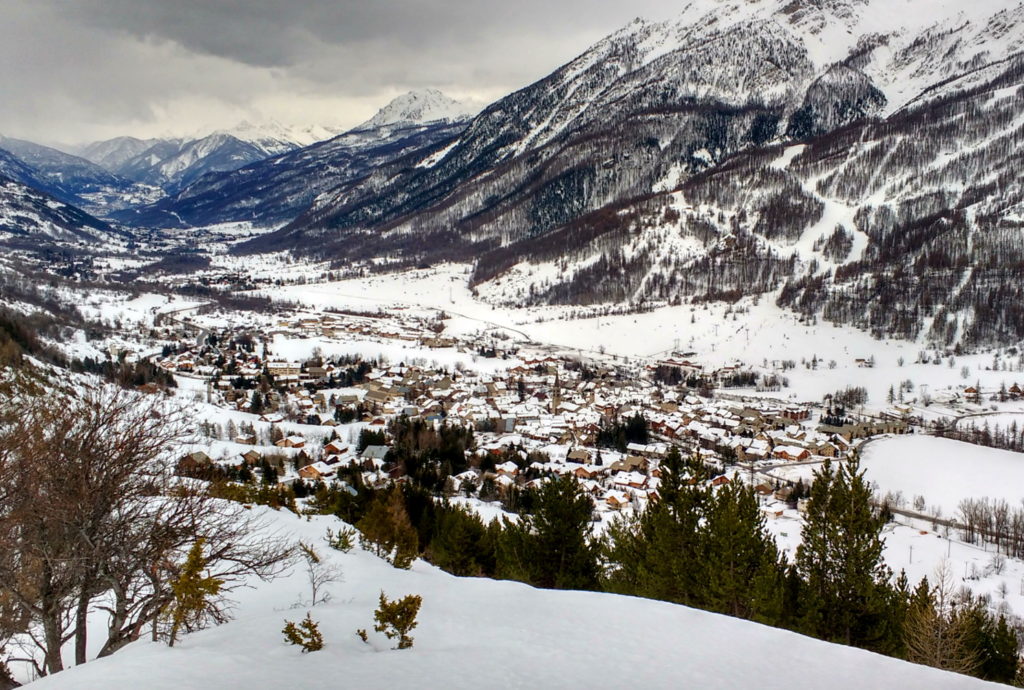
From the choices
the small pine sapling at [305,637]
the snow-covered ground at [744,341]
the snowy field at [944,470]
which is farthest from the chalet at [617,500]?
the snow-covered ground at [744,341]

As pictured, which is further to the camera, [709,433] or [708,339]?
[708,339]

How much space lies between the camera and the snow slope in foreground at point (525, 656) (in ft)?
24.6

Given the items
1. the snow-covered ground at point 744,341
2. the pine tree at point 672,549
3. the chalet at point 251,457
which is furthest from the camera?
the snow-covered ground at point 744,341

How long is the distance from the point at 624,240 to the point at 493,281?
122 feet

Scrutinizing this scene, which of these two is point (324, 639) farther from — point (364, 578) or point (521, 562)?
point (521, 562)

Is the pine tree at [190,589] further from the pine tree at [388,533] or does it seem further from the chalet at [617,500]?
the chalet at [617,500]

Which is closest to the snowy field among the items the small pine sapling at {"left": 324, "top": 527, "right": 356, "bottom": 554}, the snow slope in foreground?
the small pine sapling at {"left": 324, "top": 527, "right": 356, "bottom": 554}

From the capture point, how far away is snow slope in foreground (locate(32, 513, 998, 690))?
7488 millimetres

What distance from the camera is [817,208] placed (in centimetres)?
14850

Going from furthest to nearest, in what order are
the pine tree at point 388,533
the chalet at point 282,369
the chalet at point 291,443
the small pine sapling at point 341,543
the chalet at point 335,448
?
the chalet at point 282,369 < the chalet at point 291,443 < the chalet at point 335,448 < the pine tree at point 388,533 < the small pine sapling at point 341,543

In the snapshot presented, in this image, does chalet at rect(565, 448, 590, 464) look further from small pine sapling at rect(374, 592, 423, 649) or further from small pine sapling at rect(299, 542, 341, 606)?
small pine sapling at rect(374, 592, 423, 649)

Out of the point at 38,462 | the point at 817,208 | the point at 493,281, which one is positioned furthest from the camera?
the point at 493,281

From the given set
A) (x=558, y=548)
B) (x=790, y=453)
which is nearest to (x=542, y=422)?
(x=790, y=453)

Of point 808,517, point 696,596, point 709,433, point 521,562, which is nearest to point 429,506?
point 521,562
